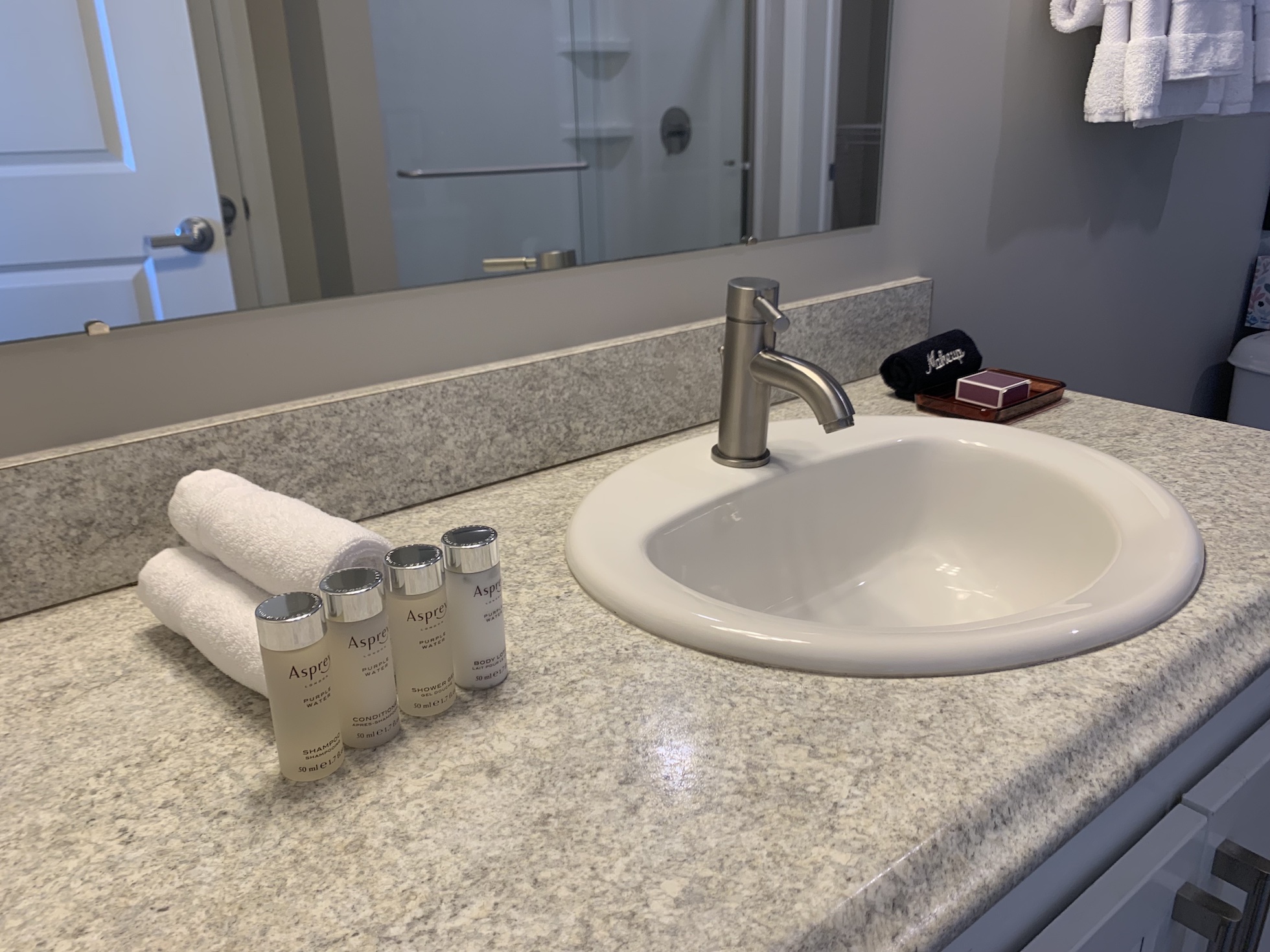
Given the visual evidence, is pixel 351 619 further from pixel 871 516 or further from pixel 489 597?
pixel 871 516

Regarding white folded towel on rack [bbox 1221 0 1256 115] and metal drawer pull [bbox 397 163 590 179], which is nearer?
metal drawer pull [bbox 397 163 590 179]

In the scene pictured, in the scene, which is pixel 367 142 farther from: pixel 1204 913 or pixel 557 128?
pixel 1204 913

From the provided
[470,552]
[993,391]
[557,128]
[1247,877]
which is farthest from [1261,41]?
[470,552]

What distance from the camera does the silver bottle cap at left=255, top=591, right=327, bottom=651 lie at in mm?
469

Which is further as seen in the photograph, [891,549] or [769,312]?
[891,549]

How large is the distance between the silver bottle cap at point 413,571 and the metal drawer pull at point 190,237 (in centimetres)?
34

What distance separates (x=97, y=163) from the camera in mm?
661

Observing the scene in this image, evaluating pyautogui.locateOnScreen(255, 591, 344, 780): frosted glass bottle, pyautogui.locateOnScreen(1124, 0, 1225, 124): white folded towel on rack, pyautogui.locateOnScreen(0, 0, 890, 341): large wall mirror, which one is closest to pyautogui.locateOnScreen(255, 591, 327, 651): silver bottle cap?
pyautogui.locateOnScreen(255, 591, 344, 780): frosted glass bottle

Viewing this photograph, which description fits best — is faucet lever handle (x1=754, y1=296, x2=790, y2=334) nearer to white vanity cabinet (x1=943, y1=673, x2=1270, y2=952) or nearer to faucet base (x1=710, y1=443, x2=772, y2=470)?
faucet base (x1=710, y1=443, x2=772, y2=470)

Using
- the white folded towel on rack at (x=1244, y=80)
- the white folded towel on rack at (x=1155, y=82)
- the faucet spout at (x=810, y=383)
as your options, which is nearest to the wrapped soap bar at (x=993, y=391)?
the faucet spout at (x=810, y=383)

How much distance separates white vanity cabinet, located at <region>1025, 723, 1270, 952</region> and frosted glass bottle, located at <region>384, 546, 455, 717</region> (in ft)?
1.18

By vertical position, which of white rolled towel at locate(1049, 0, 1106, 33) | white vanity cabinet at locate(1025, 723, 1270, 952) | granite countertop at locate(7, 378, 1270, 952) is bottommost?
white vanity cabinet at locate(1025, 723, 1270, 952)

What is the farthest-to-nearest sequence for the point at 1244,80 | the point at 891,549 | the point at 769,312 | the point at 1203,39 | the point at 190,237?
the point at 1244,80, the point at 1203,39, the point at 891,549, the point at 769,312, the point at 190,237

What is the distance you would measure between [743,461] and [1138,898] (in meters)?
0.46
